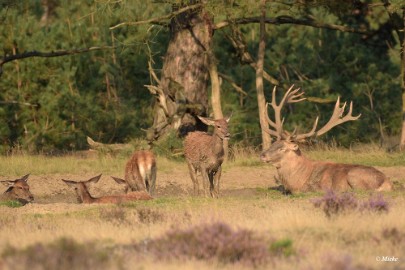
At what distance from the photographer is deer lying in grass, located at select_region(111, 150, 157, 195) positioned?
61.1 ft

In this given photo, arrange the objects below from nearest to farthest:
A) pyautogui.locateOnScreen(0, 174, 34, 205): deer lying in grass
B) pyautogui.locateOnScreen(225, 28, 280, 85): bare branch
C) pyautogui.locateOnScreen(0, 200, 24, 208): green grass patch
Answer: pyautogui.locateOnScreen(0, 200, 24, 208): green grass patch, pyautogui.locateOnScreen(0, 174, 34, 205): deer lying in grass, pyautogui.locateOnScreen(225, 28, 280, 85): bare branch

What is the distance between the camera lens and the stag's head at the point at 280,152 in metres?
18.5

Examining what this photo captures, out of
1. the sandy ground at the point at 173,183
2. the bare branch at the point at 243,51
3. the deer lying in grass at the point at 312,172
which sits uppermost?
the bare branch at the point at 243,51

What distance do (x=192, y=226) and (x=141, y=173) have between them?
24.1 feet

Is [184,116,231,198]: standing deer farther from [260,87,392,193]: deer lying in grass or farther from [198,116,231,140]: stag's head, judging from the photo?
[260,87,392,193]: deer lying in grass

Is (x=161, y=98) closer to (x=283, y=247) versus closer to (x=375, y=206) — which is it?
(x=375, y=206)

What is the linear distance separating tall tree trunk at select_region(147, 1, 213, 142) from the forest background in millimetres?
331

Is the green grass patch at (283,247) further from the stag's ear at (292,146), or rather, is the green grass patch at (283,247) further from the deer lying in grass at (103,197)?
the stag's ear at (292,146)

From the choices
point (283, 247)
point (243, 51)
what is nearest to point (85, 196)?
point (283, 247)

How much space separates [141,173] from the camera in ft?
61.0

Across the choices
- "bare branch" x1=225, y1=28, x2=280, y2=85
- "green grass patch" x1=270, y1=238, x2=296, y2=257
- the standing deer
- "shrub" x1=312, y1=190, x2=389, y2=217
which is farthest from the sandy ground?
"green grass patch" x1=270, y1=238, x2=296, y2=257

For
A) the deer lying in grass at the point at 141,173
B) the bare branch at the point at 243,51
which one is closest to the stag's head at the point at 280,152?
the deer lying in grass at the point at 141,173

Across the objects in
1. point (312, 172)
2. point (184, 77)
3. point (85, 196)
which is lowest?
point (312, 172)

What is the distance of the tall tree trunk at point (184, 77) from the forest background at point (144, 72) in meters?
0.33
